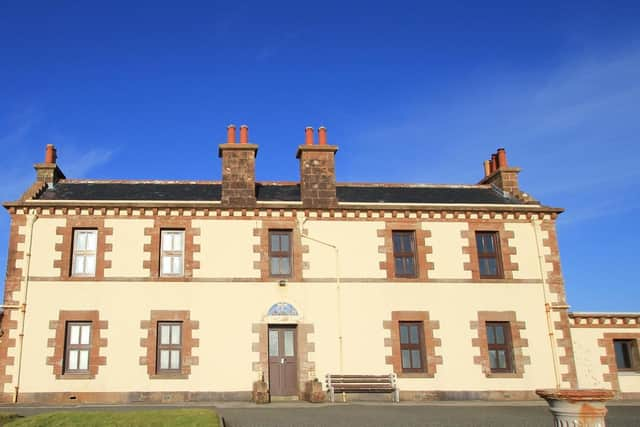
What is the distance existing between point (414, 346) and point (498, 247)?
4768 mm

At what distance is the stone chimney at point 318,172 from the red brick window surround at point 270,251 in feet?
3.22

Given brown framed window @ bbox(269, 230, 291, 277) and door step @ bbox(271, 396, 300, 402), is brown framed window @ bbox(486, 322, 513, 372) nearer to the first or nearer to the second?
door step @ bbox(271, 396, 300, 402)

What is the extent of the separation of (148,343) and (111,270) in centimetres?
271

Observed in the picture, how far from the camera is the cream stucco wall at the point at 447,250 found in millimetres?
22109

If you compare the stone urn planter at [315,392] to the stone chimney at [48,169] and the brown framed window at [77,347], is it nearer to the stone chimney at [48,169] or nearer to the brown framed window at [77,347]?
the brown framed window at [77,347]

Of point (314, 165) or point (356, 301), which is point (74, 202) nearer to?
point (314, 165)

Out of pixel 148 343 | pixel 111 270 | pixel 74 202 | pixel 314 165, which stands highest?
pixel 314 165

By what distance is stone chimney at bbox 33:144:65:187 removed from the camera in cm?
2325

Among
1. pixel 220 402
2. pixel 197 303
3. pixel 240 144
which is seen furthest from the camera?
pixel 240 144

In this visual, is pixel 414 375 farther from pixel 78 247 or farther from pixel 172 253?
pixel 78 247

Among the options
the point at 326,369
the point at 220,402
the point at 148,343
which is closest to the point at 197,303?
the point at 148,343

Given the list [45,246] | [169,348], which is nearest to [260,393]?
[169,348]

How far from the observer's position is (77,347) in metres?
20.2

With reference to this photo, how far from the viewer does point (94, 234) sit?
842 inches
